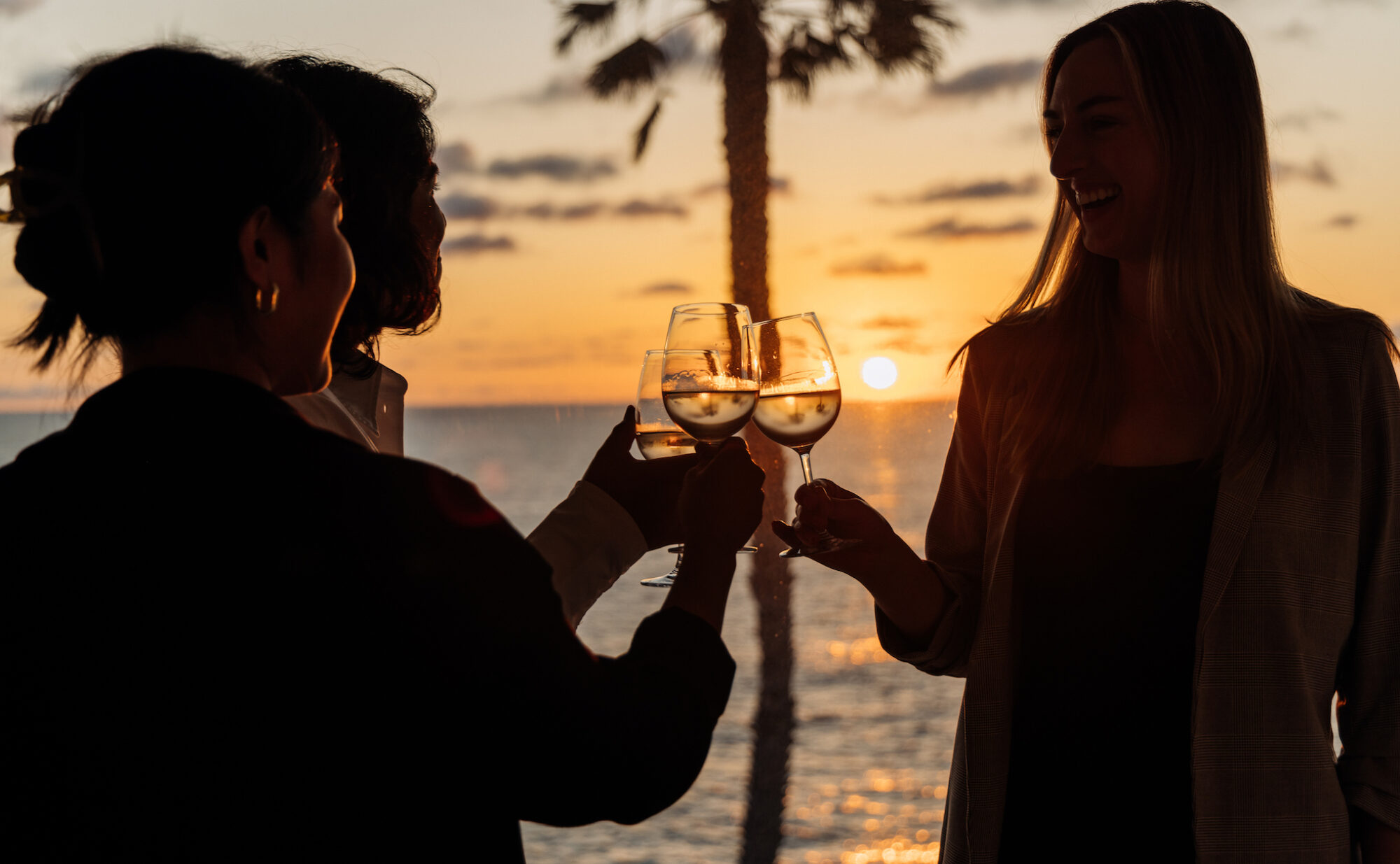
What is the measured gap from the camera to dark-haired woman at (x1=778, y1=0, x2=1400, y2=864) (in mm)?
1812

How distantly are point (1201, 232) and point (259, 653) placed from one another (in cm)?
187

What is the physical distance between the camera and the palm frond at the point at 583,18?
1048 centimetres

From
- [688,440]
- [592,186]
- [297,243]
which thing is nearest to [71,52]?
[297,243]

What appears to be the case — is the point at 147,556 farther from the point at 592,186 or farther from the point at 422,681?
the point at 592,186

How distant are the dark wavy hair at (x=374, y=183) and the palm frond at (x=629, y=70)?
905cm

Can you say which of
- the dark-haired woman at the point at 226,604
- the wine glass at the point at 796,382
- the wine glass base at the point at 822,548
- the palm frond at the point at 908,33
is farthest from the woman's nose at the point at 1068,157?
the palm frond at the point at 908,33

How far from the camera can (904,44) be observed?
10.1 metres

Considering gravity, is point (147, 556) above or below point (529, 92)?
below

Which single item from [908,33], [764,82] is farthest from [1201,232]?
[908,33]

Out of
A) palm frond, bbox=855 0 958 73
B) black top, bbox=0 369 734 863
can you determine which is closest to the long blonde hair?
black top, bbox=0 369 734 863

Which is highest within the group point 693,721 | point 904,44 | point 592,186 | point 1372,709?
point 592,186

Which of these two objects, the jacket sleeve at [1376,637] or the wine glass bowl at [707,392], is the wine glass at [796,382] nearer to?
the wine glass bowl at [707,392]

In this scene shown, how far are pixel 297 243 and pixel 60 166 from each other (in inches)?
9.5

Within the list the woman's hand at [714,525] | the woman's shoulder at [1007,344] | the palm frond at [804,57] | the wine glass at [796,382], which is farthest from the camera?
the palm frond at [804,57]
